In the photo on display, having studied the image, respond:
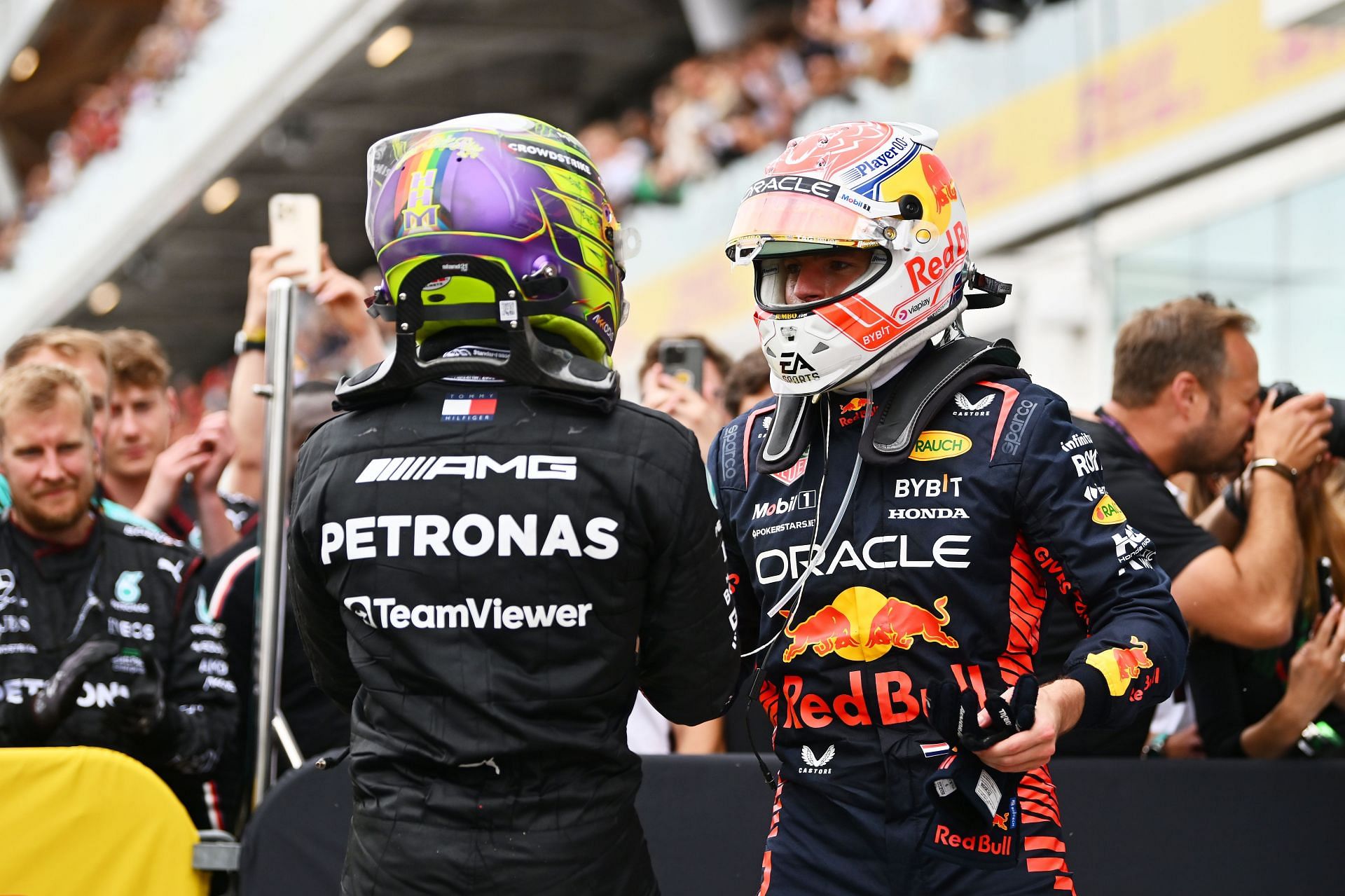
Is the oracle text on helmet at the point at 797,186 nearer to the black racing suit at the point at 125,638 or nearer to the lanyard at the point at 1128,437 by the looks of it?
the lanyard at the point at 1128,437

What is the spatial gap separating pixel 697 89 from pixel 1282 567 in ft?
39.4

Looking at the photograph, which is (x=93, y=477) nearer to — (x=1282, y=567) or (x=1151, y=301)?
(x=1282, y=567)

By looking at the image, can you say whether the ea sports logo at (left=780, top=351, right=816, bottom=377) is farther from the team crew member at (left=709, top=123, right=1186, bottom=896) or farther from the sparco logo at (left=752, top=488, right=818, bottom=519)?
the sparco logo at (left=752, top=488, right=818, bottom=519)

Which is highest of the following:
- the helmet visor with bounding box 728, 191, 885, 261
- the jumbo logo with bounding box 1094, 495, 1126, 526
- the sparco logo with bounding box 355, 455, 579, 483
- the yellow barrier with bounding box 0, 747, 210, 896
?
the helmet visor with bounding box 728, 191, 885, 261

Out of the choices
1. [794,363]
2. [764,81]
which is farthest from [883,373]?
[764,81]

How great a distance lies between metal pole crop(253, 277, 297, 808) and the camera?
340 centimetres

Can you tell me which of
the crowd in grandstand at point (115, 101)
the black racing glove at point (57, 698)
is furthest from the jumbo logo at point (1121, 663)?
the crowd in grandstand at point (115, 101)

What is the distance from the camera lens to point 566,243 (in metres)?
2.23

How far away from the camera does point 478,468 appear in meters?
2.10

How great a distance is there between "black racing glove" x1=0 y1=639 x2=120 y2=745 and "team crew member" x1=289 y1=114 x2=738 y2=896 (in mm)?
1345

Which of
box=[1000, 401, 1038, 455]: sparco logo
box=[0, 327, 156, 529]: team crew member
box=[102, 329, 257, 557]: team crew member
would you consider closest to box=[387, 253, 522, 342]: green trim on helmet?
box=[1000, 401, 1038, 455]: sparco logo

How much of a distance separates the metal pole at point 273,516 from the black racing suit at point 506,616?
127 centimetres

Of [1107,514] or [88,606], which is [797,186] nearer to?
[1107,514]

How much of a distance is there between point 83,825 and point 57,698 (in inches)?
11.4
